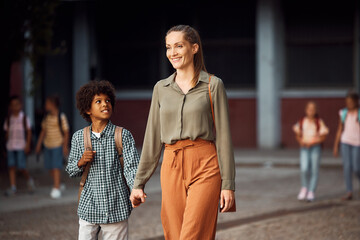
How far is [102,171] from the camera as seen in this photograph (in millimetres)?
4977

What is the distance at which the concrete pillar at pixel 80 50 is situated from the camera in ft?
70.4

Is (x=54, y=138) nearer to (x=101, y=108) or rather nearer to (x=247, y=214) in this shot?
(x=247, y=214)

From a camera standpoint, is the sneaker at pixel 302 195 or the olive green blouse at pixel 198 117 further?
the sneaker at pixel 302 195

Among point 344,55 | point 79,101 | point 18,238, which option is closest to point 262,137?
point 344,55

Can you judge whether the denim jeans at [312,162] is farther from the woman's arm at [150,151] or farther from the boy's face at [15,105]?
the woman's arm at [150,151]

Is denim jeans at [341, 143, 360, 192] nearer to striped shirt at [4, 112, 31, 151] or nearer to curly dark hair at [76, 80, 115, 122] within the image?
striped shirt at [4, 112, 31, 151]

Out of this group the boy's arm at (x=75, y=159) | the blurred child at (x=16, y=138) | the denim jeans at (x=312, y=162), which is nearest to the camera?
the boy's arm at (x=75, y=159)

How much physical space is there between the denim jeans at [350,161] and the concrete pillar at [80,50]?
11.9 meters

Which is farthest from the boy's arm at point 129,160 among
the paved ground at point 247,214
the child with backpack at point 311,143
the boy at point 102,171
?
the child with backpack at point 311,143

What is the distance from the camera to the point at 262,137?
2041cm

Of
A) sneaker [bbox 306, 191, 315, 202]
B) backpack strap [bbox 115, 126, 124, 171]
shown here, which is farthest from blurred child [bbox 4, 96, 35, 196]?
backpack strap [bbox 115, 126, 124, 171]

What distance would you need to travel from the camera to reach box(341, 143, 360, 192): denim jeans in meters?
10.9

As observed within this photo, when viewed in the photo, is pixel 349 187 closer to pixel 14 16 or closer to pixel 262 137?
pixel 14 16

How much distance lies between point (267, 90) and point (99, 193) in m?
15.8
